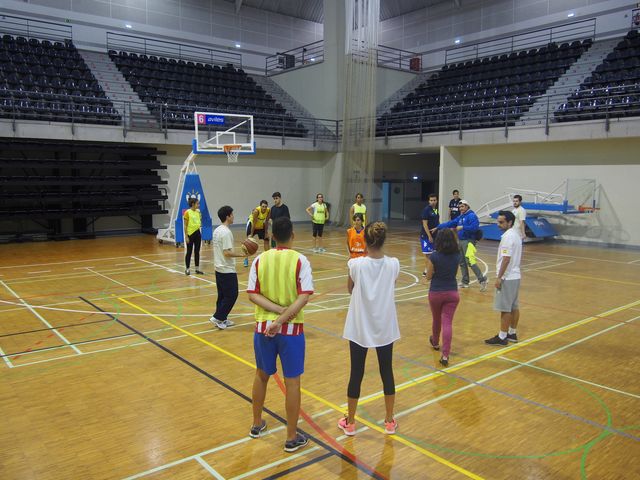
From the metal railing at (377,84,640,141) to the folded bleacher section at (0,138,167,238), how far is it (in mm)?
10583

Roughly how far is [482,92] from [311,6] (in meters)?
12.2

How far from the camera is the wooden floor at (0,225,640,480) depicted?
397 centimetres

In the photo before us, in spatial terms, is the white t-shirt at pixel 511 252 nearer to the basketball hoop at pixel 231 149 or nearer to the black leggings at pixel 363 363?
the black leggings at pixel 363 363

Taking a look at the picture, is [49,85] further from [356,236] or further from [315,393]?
[315,393]

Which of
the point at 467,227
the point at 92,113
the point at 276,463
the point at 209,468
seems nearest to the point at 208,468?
the point at 209,468

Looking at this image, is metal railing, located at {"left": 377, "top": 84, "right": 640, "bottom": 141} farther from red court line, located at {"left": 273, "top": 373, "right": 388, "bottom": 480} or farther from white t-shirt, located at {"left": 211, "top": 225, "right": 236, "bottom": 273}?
red court line, located at {"left": 273, "top": 373, "right": 388, "bottom": 480}

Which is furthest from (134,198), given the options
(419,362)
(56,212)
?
(419,362)

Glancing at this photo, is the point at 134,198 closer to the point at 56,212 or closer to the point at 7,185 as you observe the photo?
the point at 56,212

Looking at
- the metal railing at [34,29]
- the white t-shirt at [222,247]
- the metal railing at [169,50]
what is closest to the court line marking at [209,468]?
the white t-shirt at [222,247]

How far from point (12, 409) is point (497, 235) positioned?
651 inches

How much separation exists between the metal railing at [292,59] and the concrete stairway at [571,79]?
12521 millimetres

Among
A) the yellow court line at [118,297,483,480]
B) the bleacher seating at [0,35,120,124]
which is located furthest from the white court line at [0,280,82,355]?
the bleacher seating at [0,35,120,124]

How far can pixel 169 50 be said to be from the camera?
25797 mm

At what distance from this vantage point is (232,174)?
22.6 metres
